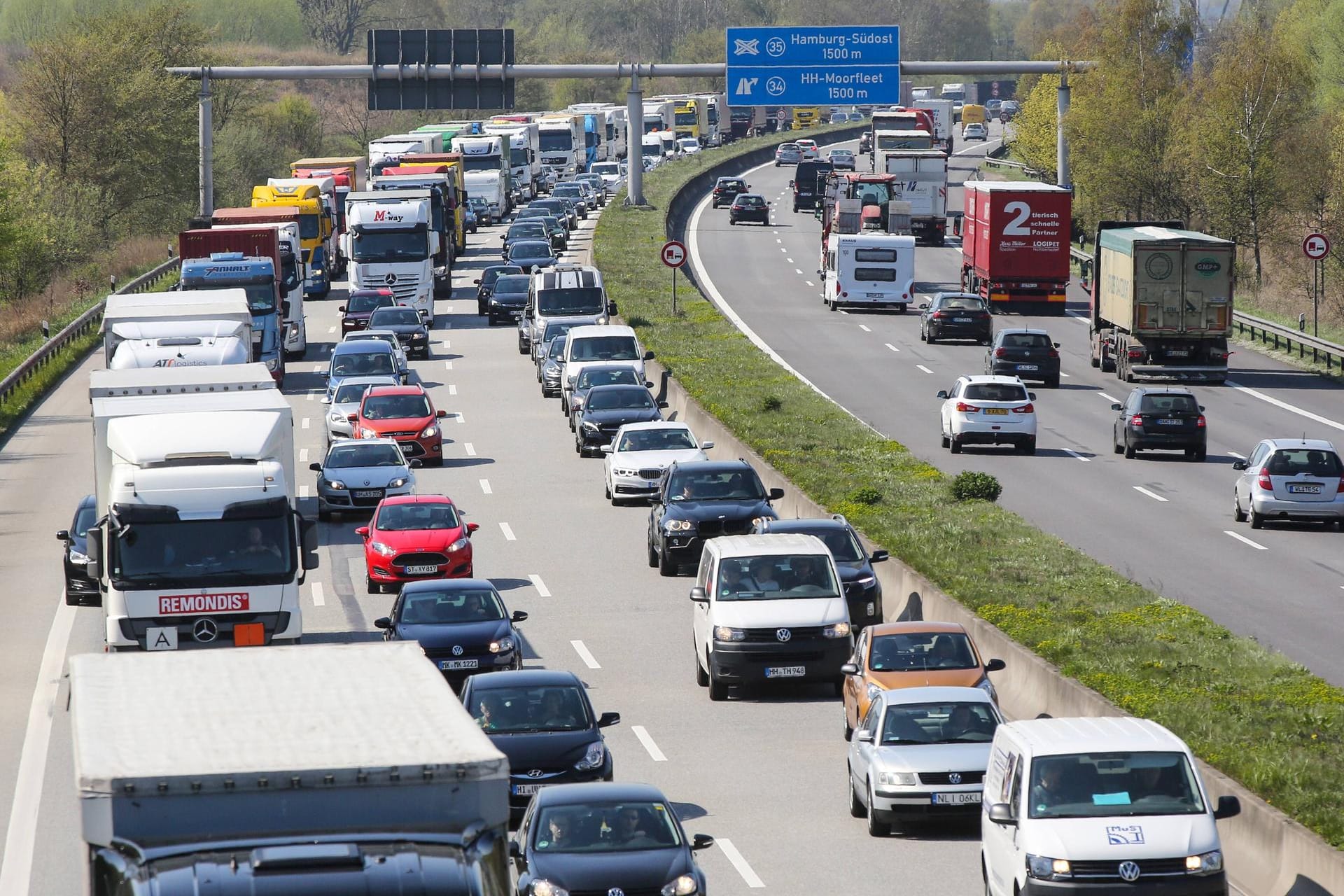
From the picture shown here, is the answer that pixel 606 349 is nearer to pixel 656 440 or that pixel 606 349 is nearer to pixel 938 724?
pixel 656 440

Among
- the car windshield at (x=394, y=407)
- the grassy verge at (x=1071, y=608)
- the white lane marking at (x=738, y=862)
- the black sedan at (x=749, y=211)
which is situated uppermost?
the black sedan at (x=749, y=211)

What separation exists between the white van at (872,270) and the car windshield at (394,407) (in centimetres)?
2831

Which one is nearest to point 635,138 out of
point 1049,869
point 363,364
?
point 363,364

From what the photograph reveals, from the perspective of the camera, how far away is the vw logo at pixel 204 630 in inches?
840

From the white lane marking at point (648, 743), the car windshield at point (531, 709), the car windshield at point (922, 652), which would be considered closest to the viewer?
the car windshield at point (531, 709)

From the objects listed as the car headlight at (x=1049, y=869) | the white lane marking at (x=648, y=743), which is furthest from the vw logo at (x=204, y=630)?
the car headlight at (x=1049, y=869)

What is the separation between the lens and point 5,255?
6938 centimetres

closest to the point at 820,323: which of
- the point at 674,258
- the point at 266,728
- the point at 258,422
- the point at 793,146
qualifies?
the point at 674,258

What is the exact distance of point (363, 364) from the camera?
46.9m

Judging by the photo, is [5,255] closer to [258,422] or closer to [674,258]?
[674,258]

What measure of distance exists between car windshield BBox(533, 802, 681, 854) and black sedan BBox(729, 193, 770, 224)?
8367cm

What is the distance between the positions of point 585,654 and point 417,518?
16.7ft

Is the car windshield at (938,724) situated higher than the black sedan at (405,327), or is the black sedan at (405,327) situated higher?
the black sedan at (405,327)

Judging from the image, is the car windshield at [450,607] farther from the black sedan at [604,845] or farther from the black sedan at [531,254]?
the black sedan at [531,254]
